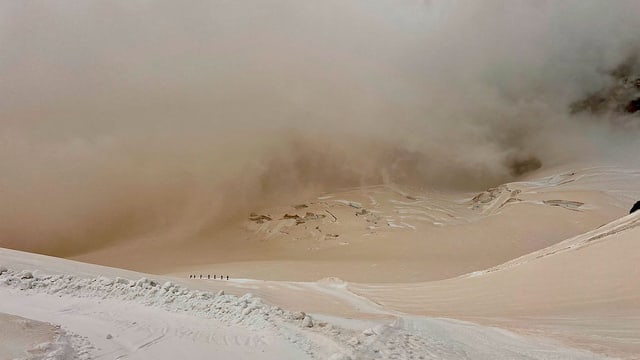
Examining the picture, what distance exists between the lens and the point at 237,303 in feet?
34.0

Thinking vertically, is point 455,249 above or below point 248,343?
above

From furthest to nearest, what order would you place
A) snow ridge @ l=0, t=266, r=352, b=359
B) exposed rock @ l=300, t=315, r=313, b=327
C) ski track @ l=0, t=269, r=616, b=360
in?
exposed rock @ l=300, t=315, r=313, b=327, snow ridge @ l=0, t=266, r=352, b=359, ski track @ l=0, t=269, r=616, b=360

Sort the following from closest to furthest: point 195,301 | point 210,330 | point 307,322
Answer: point 210,330 < point 307,322 < point 195,301

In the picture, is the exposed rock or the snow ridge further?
the exposed rock

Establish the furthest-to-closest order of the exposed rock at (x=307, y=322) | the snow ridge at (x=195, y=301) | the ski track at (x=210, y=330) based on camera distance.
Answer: the exposed rock at (x=307, y=322), the snow ridge at (x=195, y=301), the ski track at (x=210, y=330)

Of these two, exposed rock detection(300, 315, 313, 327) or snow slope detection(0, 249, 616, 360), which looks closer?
snow slope detection(0, 249, 616, 360)

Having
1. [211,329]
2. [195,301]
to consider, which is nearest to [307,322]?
[211,329]

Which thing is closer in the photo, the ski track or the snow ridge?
the ski track

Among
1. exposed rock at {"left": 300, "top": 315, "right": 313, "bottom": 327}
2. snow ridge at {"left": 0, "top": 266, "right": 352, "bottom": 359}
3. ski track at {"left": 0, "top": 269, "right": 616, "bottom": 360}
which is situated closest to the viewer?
ski track at {"left": 0, "top": 269, "right": 616, "bottom": 360}

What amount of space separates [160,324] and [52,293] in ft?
13.3

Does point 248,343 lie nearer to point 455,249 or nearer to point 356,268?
point 356,268

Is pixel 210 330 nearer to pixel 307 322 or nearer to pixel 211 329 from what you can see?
pixel 211 329

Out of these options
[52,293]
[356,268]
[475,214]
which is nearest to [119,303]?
[52,293]

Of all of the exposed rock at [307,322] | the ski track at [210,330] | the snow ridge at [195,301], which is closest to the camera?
the ski track at [210,330]
